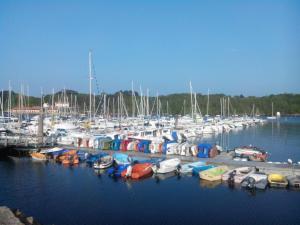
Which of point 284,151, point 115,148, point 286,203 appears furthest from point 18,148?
point 284,151

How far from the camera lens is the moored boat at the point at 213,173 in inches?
1294

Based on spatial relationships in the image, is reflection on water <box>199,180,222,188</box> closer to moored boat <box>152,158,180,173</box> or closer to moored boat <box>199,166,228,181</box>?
moored boat <box>199,166,228,181</box>

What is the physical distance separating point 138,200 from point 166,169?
8449 millimetres

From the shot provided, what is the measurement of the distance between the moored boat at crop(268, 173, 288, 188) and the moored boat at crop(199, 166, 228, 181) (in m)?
4.32

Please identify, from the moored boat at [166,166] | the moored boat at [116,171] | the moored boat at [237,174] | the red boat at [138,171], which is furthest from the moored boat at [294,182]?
the moored boat at [116,171]

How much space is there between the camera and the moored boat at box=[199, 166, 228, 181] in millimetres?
32875

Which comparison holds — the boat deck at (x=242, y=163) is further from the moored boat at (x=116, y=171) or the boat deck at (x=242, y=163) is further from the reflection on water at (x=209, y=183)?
the moored boat at (x=116, y=171)

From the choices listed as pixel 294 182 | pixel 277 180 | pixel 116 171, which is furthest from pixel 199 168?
pixel 294 182

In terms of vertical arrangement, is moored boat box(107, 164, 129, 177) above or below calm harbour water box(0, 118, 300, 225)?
above

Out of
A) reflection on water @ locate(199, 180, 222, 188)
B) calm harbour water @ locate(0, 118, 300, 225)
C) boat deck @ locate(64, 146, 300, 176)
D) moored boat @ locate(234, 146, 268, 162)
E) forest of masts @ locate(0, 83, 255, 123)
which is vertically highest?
forest of masts @ locate(0, 83, 255, 123)

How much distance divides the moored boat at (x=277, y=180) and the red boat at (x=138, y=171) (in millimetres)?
11120

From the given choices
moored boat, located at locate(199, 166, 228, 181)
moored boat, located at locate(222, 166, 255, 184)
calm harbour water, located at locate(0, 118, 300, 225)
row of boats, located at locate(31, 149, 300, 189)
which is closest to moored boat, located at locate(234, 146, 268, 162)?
moored boat, located at locate(222, 166, 255, 184)

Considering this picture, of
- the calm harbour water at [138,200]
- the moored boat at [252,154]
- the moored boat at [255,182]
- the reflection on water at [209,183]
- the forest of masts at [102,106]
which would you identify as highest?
the forest of masts at [102,106]

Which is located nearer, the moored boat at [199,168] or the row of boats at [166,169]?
the row of boats at [166,169]
